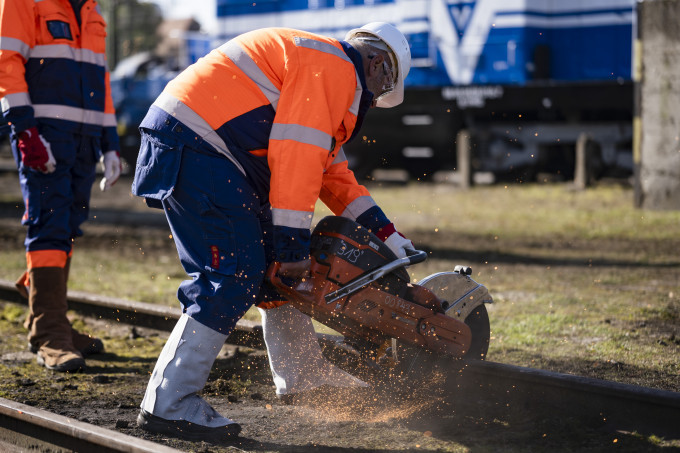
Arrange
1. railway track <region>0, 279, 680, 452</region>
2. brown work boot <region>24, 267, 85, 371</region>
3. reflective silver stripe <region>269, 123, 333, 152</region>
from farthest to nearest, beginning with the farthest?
1. brown work boot <region>24, 267, 85, 371</region>
2. railway track <region>0, 279, 680, 452</region>
3. reflective silver stripe <region>269, 123, 333, 152</region>

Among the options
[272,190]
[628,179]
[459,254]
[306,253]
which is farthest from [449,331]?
[628,179]

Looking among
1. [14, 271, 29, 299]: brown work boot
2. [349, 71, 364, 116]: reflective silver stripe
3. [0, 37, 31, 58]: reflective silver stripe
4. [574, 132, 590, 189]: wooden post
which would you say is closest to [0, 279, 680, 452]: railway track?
[349, 71, 364, 116]: reflective silver stripe

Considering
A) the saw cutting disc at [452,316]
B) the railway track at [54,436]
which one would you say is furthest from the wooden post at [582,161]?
the railway track at [54,436]

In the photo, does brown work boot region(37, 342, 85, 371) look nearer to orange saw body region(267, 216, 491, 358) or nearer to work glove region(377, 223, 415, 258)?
orange saw body region(267, 216, 491, 358)

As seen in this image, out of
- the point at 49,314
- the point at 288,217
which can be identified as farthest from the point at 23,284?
the point at 288,217

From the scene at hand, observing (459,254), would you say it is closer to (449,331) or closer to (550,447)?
(449,331)

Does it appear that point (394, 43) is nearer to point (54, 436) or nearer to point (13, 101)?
point (54, 436)

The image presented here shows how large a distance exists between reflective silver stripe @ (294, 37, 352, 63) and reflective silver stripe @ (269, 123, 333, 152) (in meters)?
0.30

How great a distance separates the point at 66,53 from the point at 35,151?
1.93 ft

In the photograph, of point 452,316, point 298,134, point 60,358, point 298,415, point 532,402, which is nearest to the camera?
point 298,134

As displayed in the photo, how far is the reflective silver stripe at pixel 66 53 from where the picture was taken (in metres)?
4.42

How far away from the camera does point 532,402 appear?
3.46 metres

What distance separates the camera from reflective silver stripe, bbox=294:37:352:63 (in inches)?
120

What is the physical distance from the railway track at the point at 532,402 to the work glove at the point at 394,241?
56cm
